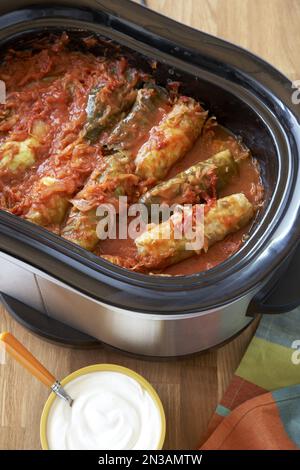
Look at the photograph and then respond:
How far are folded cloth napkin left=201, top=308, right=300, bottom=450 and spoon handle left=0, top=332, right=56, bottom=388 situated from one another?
519 millimetres

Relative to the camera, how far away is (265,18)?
290cm

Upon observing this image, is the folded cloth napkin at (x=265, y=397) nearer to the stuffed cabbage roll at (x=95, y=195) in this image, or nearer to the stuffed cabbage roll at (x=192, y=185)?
the stuffed cabbage roll at (x=192, y=185)

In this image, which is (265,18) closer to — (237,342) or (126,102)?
(126,102)

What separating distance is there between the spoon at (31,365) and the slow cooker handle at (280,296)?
2.03 feet

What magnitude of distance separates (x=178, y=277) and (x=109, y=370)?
0.46 m

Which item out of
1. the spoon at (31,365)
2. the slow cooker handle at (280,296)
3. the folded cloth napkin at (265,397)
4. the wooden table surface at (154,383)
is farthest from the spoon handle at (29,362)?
the slow cooker handle at (280,296)

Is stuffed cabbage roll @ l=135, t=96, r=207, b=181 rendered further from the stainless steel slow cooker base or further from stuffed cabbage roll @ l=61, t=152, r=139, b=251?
the stainless steel slow cooker base

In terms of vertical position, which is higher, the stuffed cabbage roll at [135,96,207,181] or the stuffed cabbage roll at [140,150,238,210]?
the stuffed cabbage roll at [135,96,207,181]

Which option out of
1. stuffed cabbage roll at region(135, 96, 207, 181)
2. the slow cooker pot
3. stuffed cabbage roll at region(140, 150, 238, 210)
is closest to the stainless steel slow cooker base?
the slow cooker pot

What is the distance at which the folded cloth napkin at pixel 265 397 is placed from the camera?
2072mm

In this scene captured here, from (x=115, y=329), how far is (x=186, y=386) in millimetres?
333

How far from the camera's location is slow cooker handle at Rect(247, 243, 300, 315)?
1.90 meters

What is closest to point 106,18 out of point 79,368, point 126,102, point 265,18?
point 126,102

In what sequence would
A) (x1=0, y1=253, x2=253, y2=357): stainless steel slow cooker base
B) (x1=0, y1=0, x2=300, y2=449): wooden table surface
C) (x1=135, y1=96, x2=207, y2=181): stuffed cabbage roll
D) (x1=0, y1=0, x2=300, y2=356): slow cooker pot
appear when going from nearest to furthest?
(x1=0, y1=0, x2=300, y2=356): slow cooker pot, (x1=0, y1=253, x2=253, y2=357): stainless steel slow cooker base, (x1=0, y1=0, x2=300, y2=449): wooden table surface, (x1=135, y1=96, x2=207, y2=181): stuffed cabbage roll
